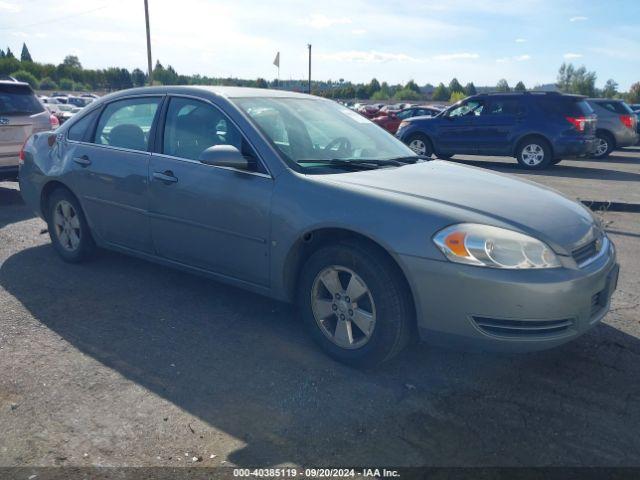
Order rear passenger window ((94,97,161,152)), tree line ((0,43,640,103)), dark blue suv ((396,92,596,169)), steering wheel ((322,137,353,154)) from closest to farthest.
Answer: steering wheel ((322,137,353,154))
rear passenger window ((94,97,161,152))
dark blue suv ((396,92,596,169))
tree line ((0,43,640,103))

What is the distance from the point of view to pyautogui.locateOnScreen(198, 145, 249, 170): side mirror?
386 cm

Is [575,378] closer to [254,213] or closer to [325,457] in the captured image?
[325,457]

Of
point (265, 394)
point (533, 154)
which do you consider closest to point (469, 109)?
point (533, 154)

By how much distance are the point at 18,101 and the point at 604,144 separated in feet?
48.5

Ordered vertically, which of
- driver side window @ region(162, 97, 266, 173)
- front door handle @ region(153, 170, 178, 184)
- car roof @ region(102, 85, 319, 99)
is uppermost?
car roof @ region(102, 85, 319, 99)

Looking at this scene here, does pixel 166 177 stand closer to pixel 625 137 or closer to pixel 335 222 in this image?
pixel 335 222

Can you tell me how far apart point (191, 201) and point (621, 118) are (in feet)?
52.3

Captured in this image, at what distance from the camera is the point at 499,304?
10.3ft

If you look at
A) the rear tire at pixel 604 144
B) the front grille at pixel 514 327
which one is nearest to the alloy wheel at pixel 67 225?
the front grille at pixel 514 327

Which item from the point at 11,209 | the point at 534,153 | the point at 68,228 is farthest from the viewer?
the point at 534,153

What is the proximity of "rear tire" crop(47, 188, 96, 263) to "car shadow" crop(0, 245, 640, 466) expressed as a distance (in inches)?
28.2

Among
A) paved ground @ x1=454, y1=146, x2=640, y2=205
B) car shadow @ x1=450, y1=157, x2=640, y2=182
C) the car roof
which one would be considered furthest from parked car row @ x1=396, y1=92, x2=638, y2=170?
the car roof

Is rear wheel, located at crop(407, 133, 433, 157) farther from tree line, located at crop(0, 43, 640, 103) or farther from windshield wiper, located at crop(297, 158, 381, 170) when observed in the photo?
tree line, located at crop(0, 43, 640, 103)

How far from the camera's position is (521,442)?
2904 mm
